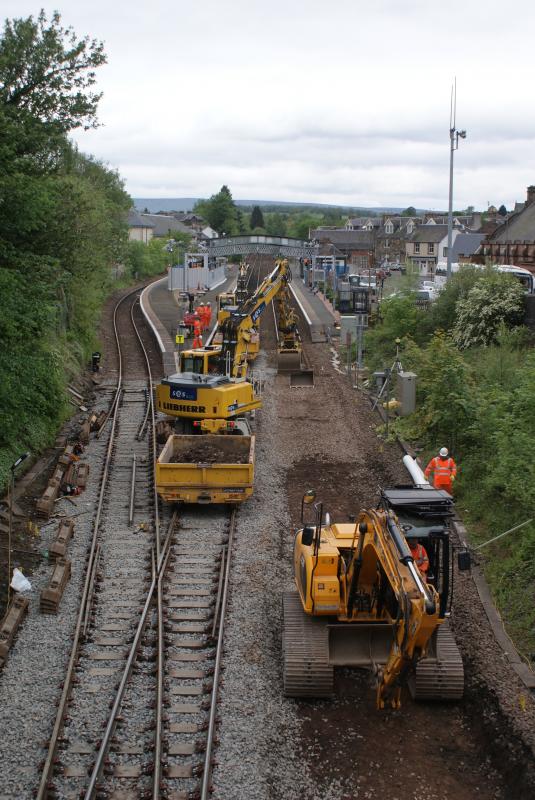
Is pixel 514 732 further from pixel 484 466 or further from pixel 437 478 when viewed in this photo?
pixel 484 466

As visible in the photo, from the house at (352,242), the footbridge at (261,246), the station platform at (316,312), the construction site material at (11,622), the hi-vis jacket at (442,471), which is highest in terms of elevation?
the house at (352,242)

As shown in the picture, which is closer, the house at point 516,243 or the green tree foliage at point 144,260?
the house at point 516,243

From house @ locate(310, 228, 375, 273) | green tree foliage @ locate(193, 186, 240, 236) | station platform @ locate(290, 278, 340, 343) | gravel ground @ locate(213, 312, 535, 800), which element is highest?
green tree foliage @ locate(193, 186, 240, 236)

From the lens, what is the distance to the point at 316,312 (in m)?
49.9

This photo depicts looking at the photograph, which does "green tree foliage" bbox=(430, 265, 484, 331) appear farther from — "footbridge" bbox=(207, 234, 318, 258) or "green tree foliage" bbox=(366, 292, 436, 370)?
"footbridge" bbox=(207, 234, 318, 258)

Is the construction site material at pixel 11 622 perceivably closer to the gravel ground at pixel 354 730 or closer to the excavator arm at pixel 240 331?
the gravel ground at pixel 354 730

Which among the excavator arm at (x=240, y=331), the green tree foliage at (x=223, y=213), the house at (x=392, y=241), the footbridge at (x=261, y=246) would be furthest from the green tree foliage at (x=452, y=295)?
the green tree foliage at (x=223, y=213)

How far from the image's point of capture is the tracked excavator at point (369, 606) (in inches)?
381

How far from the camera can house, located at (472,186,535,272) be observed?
43219 millimetres

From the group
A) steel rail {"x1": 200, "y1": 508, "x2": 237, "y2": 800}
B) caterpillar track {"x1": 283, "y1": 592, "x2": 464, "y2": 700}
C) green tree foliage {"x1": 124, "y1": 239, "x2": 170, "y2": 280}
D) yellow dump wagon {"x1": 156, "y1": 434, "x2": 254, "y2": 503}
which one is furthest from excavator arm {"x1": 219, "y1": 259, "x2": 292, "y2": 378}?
green tree foliage {"x1": 124, "y1": 239, "x2": 170, "y2": 280}

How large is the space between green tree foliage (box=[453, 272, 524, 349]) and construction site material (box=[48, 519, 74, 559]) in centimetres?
1711

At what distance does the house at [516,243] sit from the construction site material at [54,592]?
28.4 metres

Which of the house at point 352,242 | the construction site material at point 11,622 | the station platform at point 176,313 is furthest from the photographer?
the house at point 352,242

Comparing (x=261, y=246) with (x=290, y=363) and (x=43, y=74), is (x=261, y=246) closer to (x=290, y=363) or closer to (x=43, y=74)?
(x=290, y=363)
